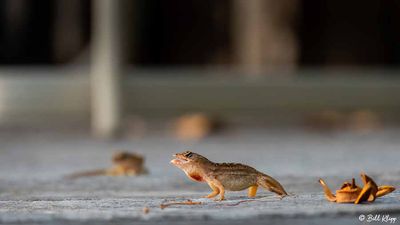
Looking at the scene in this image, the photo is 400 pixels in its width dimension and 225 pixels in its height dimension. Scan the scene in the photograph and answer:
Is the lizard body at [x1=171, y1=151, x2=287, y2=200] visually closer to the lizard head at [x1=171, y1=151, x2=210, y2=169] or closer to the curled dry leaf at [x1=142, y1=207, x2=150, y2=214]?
the lizard head at [x1=171, y1=151, x2=210, y2=169]

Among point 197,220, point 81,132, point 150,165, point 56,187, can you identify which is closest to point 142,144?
point 81,132

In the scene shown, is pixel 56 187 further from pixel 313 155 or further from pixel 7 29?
pixel 7 29

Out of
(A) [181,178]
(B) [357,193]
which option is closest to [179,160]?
(B) [357,193]

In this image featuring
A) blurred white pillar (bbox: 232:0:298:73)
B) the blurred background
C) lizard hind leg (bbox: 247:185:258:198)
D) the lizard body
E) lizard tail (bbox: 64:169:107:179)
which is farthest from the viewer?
blurred white pillar (bbox: 232:0:298:73)

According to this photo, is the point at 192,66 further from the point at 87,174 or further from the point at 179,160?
the point at 179,160

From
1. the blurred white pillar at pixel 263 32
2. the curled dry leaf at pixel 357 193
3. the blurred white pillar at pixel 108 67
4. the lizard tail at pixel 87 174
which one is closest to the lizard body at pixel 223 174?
the curled dry leaf at pixel 357 193

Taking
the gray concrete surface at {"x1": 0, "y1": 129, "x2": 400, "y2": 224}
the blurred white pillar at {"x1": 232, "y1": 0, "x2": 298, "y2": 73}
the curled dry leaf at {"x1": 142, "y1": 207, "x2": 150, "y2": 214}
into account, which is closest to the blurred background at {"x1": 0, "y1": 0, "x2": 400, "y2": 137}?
the blurred white pillar at {"x1": 232, "y1": 0, "x2": 298, "y2": 73}
